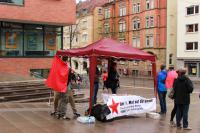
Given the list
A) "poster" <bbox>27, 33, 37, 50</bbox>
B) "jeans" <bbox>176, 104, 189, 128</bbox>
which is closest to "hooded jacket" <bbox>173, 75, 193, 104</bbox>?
"jeans" <bbox>176, 104, 189, 128</bbox>

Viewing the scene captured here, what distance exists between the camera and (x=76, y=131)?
36.8 feet

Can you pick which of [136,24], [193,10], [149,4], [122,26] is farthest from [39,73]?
[122,26]

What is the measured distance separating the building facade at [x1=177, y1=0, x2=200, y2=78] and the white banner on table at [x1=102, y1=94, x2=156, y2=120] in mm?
41544

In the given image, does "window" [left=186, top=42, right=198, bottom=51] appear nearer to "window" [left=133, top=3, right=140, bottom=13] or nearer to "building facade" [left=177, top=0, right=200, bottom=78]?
"building facade" [left=177, top=0, right=200, bottom=78]

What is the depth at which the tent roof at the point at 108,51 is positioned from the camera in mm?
13148

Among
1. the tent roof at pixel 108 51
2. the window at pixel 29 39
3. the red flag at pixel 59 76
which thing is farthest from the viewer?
the window at pixel 29 39

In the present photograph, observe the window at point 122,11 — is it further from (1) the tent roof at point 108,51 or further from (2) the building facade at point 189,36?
(1) the tent roof at point 108,51

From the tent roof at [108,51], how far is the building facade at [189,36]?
42115 mm

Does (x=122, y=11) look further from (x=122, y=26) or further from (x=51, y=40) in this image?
(x=51, y=40)

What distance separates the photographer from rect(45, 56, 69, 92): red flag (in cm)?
1293

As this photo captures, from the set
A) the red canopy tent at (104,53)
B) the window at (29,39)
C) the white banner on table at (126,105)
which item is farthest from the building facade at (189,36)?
the red canopy tent at (104,53)

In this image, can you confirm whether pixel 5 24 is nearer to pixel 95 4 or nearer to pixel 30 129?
pixel 30 129

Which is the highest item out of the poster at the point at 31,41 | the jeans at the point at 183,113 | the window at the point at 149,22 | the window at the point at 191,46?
the window at the point at 149,22

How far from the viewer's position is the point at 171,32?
61.7 metres
